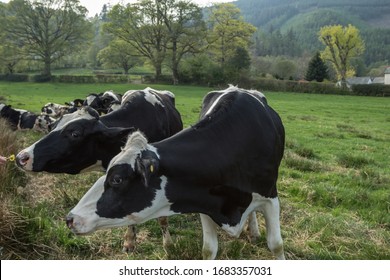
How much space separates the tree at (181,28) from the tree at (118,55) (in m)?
6.20

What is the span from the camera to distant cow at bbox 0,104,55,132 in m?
13.7

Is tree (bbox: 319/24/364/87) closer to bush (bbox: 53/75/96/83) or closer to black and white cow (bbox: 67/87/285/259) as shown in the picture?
bush (bbox: 53/75/96/83)

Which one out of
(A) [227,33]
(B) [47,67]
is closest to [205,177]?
(B) [47,67]

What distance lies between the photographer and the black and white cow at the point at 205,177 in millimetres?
3207

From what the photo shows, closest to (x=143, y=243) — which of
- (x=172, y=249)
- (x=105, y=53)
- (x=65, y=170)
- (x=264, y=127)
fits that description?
(x=172, y=249)

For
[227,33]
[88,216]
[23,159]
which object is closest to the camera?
[88,216]

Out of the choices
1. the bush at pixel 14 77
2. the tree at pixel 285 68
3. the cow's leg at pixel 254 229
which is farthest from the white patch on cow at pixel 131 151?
the tree at pixel 285 68

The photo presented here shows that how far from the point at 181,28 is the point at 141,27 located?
5.44 metres

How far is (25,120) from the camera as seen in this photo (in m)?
14.1

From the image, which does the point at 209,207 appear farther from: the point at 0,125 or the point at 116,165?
the point at 0,125

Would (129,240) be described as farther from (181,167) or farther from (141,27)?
(141,27)

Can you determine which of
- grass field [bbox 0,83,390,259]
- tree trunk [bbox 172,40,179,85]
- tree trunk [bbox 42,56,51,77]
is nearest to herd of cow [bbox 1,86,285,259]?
grass field [bbox 0,83,390,259]

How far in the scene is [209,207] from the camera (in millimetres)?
3631
